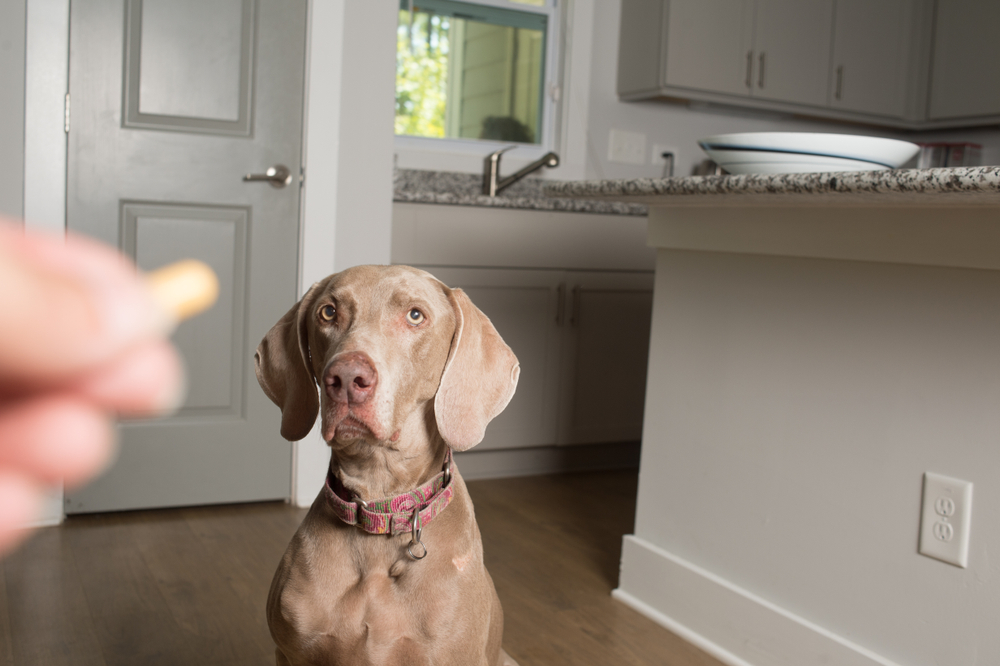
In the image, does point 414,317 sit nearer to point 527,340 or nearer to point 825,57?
point 527,340

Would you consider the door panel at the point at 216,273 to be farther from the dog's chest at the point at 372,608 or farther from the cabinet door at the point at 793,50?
the cabinet door at the point at 793,50

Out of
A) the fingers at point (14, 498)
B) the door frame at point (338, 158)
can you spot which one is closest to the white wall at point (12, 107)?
the door frame at point (338, 158)

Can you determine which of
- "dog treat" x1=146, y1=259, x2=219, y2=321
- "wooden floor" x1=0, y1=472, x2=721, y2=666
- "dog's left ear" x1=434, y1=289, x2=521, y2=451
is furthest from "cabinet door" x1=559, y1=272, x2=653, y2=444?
"dog treat" x1=146, y1=259, x2=219, y2=321

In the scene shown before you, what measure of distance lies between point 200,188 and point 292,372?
1.61 meters

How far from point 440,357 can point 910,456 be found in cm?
91

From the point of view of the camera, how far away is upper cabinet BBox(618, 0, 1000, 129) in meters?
3.87

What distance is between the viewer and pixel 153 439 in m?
2.78

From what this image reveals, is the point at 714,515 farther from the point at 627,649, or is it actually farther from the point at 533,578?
the point at 533,578

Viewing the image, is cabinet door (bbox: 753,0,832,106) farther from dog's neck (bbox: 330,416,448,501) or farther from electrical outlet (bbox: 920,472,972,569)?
dog's neck (bbox: 330,416,448,501)

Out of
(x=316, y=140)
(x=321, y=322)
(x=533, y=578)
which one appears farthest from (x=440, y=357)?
(x=316, y=140)

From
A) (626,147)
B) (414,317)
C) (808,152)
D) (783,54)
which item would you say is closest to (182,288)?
(414,317)

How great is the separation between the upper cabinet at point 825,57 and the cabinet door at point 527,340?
1188mm

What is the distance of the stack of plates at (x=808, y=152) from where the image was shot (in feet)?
5.24

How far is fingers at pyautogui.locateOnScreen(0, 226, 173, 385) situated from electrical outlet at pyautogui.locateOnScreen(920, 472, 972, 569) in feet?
5.34
